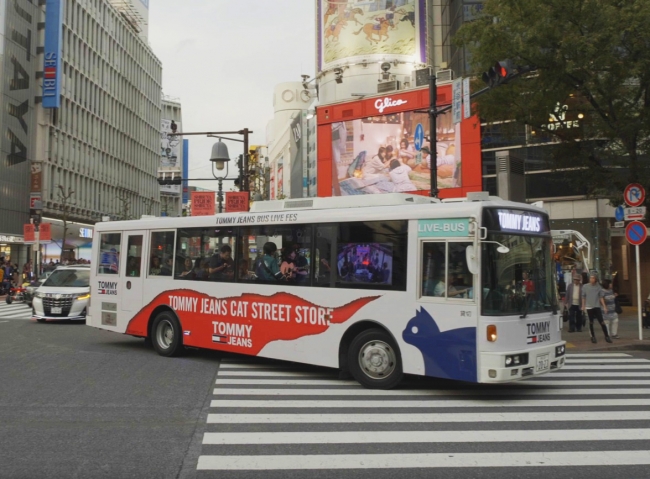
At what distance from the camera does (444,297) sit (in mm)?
8109

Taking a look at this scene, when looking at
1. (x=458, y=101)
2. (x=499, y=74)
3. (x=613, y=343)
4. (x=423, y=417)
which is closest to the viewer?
(x=423, y=417)

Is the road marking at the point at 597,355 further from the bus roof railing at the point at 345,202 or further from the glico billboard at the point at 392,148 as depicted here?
the glico billboard at the point at 392,148

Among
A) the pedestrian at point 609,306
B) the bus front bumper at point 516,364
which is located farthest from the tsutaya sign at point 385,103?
the bus front bumper at point 516,364

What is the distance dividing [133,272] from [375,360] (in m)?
6.03

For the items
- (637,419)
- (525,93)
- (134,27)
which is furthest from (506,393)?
(134,27)

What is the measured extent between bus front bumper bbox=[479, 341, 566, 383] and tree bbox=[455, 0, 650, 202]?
8.90 m

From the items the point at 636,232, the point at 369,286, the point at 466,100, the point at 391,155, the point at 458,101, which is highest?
the point at 391,155

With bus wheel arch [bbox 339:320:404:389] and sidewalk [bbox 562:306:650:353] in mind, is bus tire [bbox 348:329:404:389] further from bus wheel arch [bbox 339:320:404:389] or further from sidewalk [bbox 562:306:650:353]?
sidewalk [bbox 562:306:650:353]

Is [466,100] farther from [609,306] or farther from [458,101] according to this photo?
[609,306]

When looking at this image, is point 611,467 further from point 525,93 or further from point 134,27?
point 134,27

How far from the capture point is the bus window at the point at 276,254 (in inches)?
384

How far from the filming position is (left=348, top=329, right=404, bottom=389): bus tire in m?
8.70

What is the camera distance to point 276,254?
10188 millimetres

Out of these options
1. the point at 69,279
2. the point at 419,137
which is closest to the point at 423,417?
the point at 69,279
